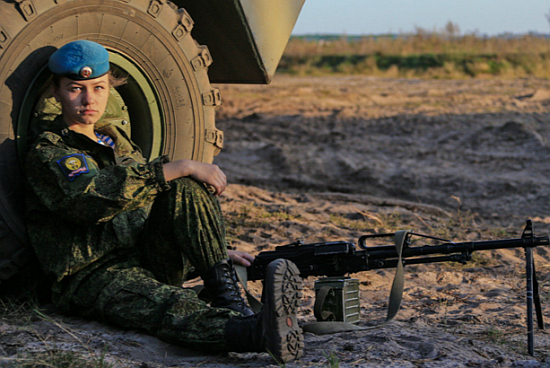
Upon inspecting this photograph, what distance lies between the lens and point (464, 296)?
3.73 m

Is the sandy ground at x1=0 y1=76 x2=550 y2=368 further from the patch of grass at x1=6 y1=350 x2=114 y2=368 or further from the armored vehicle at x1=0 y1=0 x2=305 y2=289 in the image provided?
the armored vehicle at x1=0 y1=0 x2=305 y2=289

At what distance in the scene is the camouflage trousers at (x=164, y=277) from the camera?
2.65m

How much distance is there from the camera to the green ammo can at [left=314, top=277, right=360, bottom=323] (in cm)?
299

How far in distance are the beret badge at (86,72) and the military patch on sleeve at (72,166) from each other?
34 cm

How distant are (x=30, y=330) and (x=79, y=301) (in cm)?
26

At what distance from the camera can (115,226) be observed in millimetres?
2941

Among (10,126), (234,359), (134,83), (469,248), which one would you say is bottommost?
(234,359)

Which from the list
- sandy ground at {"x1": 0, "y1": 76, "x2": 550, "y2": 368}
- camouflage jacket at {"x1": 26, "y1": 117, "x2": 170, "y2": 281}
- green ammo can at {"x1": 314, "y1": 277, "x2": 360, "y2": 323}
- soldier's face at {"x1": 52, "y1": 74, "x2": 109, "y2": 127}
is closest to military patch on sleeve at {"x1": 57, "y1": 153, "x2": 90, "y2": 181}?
camouflage jacket at {"x1": 26, "y1": 117, "x2": 170, "y2": 281}

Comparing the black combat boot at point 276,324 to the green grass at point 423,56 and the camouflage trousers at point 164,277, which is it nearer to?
the camouflage trousers at point 164,277

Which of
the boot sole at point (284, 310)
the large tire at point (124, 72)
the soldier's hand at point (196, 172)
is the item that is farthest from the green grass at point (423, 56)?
the boot sole at point (284, 310)

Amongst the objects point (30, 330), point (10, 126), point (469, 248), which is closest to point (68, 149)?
point (10, 126)

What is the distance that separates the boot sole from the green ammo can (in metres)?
0.54

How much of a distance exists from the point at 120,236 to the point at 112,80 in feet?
2.37

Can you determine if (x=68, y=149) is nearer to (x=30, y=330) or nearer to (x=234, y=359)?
(x=30, y=330)
